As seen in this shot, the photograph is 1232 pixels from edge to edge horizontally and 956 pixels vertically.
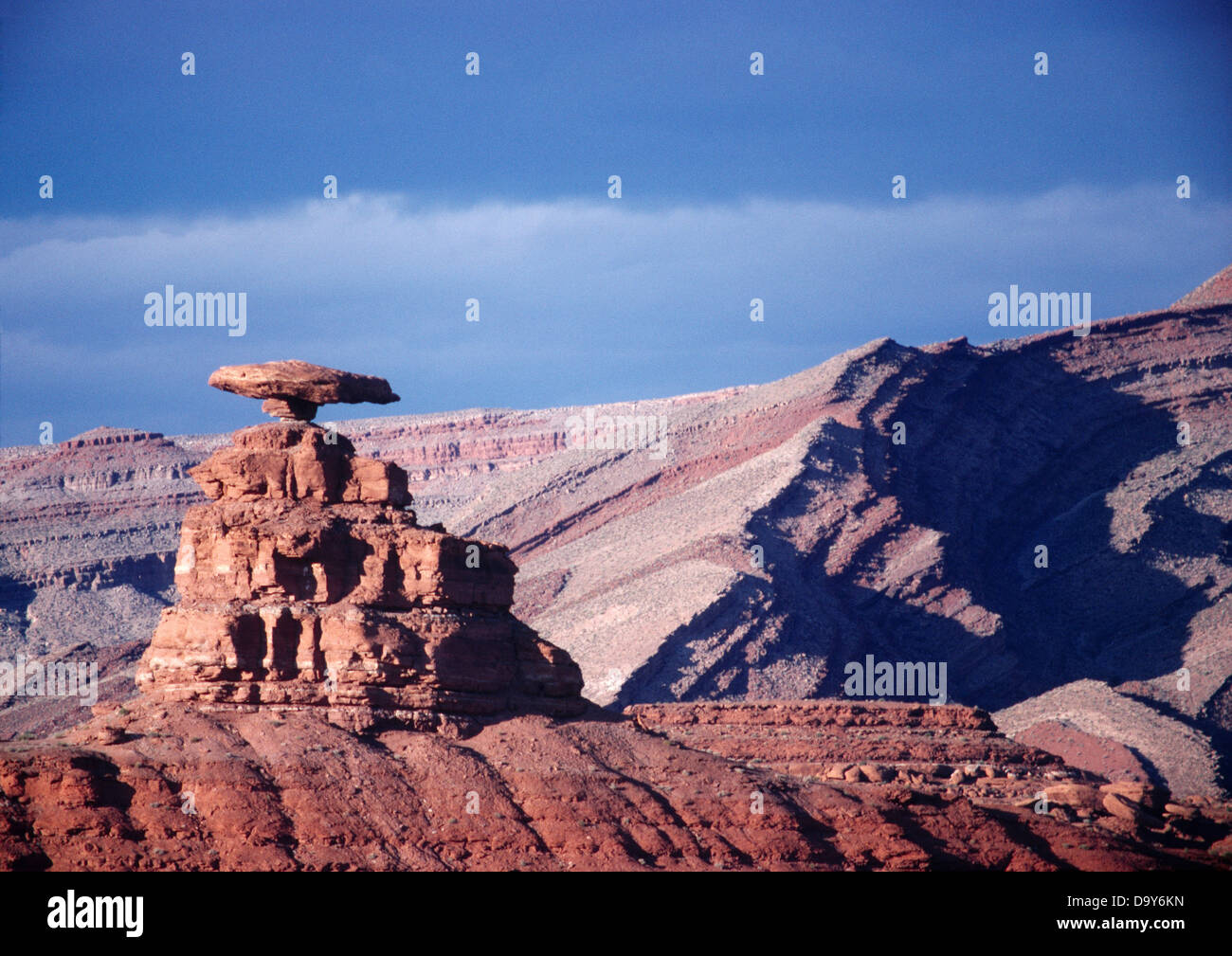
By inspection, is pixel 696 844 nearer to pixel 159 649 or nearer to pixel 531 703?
pixel 531 703

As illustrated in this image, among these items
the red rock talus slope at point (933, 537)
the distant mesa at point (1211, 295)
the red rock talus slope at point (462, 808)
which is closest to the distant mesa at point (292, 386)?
the red rock talus slope at point (462, 808)

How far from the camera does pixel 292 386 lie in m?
40.5

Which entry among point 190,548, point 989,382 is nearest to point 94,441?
point 989,382

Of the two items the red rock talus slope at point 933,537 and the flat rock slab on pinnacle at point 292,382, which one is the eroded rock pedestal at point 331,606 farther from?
the red rock talus slope at point 933,537

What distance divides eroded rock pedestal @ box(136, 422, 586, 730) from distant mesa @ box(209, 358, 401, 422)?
0.72m

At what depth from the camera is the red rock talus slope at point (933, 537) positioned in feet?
248

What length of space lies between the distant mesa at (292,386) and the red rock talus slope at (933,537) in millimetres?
31699

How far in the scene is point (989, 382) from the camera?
108562 millimetres

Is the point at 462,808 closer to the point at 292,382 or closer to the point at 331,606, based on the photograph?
the point at 331,606

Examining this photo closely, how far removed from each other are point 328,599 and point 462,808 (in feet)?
20.4

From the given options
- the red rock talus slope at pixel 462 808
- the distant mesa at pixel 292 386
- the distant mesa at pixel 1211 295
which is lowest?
the red rock talus slope at pixel 462 808

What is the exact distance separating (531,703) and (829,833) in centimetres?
770

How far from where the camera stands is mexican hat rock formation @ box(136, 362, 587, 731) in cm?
3722
